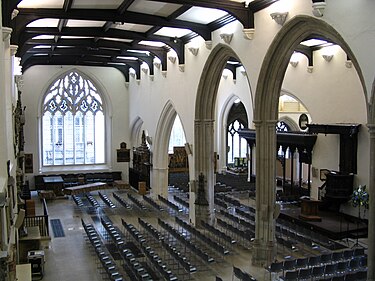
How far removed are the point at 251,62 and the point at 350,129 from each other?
607 centimetres

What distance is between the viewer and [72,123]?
2906 cm

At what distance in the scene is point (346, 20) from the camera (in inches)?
390

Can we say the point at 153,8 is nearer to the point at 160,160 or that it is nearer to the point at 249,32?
the point at 249,32

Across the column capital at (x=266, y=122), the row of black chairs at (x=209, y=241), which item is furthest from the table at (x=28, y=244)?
the column capital at (x=266, y=122)

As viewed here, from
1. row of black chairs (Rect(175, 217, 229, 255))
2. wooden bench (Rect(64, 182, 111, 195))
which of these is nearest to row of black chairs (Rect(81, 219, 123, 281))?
row of black chairs (Rect(175, 217, 229, 255))

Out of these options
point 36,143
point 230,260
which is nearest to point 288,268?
point 230,260

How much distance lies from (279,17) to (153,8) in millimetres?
4435

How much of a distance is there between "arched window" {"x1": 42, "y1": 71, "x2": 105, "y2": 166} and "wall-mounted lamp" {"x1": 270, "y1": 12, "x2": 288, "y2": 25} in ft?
62.4

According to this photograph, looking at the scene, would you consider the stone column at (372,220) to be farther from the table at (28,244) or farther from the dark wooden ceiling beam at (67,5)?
the table at (28,244)

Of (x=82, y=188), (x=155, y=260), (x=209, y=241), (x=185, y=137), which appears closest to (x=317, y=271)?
(x=209, y=241)

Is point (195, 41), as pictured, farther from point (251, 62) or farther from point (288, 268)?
point (288, 268)

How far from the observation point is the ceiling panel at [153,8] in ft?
45.7

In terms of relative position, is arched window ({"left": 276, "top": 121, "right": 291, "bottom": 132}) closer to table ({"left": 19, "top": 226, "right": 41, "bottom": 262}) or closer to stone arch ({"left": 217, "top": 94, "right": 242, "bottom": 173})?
stone arch ({"left": 217, "top": 94, "right": 242, "bottom": 173})

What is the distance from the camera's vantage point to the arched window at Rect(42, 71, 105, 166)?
2848 cm
